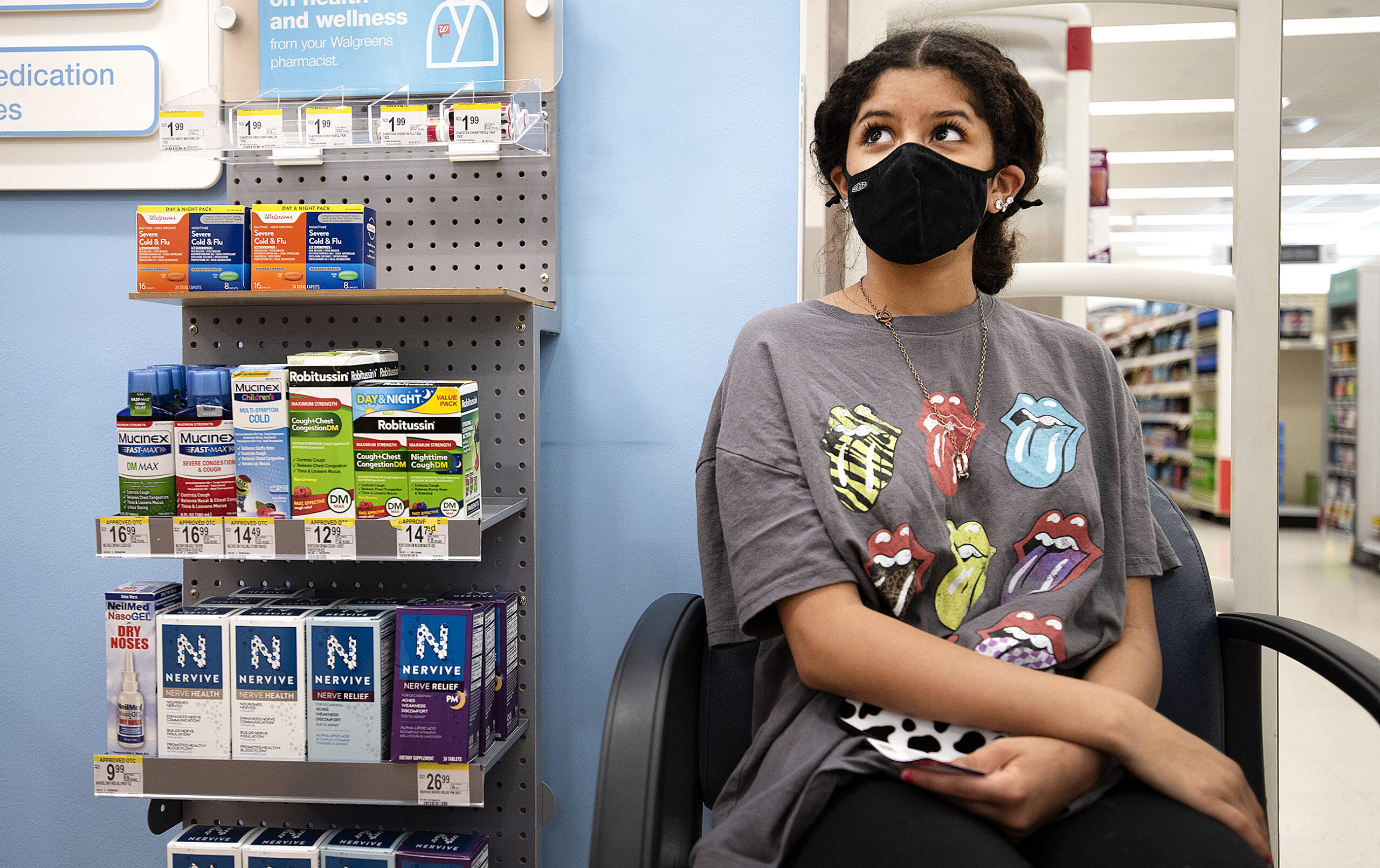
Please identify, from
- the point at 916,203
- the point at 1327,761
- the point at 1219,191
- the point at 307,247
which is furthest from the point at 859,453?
the point at 1219,191

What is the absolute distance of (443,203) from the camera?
68.7 inches

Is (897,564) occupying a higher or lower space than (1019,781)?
higher

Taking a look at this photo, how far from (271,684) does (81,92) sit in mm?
1425

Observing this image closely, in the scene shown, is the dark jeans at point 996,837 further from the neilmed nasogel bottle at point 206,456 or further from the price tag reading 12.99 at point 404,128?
the price tag reading 12.99 at point 404,128

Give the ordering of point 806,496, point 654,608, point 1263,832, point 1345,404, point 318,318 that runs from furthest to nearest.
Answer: point 1345,404 → point 318,318 → point 654,608 → point 806,496 → point 1263,832

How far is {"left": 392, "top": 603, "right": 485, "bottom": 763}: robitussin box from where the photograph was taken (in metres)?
1.38

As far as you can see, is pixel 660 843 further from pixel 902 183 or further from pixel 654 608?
pixel 902 183

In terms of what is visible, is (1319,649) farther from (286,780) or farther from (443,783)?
(286,780)

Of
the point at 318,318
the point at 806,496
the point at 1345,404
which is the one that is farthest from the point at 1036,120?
the point at 1345,404

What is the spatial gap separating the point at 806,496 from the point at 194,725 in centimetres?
113

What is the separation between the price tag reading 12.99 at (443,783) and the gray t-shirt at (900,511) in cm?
49

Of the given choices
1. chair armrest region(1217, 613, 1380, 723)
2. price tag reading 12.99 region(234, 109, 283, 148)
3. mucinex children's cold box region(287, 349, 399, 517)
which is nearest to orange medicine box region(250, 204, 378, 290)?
mucinex children's cold box region(287, 349, 399, 517)

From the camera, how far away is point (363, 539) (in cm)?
136

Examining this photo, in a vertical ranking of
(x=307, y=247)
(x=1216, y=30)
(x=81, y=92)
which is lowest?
(x=307, y=247)
